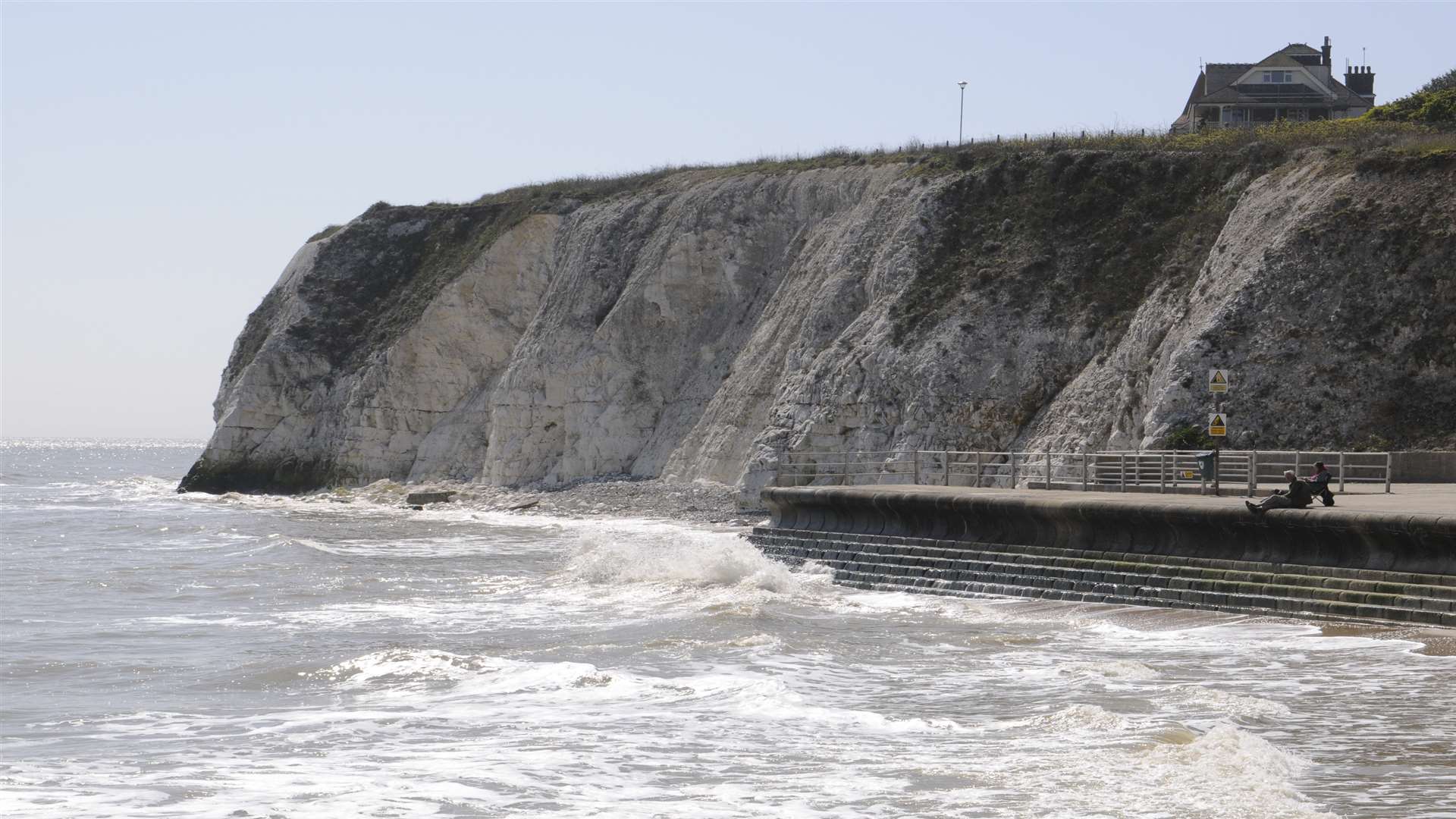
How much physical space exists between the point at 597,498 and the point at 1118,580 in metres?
24.5

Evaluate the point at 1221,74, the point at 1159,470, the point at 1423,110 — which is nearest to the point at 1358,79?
the point at 1221,74

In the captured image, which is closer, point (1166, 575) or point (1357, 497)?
point (1166, 575)

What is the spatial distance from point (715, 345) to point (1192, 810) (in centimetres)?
3733

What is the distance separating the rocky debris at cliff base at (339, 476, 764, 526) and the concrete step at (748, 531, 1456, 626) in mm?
11435

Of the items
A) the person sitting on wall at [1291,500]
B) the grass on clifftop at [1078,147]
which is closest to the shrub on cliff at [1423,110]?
the grass on clifftop at [1078,147]

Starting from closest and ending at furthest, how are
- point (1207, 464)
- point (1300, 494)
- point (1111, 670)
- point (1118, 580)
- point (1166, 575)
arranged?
point (1111, 670), point (1300, 494), point (1166, 575), point (1118, 580), point (1207, 464)

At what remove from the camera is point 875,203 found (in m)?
43.0

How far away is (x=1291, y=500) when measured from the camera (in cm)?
1750

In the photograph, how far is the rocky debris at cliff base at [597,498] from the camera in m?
37.2

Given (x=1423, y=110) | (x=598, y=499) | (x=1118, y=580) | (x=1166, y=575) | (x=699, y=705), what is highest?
(x=1423, y=110)

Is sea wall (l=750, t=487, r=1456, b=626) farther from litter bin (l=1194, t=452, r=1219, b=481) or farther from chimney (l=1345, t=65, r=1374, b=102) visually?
chimney (l=1345, t=65, r=1374, b=102)

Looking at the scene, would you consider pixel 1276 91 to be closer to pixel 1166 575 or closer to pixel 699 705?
pixel 1166 575

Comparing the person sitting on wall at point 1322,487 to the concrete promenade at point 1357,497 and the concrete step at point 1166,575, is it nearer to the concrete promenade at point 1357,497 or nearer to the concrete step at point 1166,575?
the concrete promenade at point 1357,497

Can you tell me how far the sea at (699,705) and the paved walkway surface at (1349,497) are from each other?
1912 millimetres
